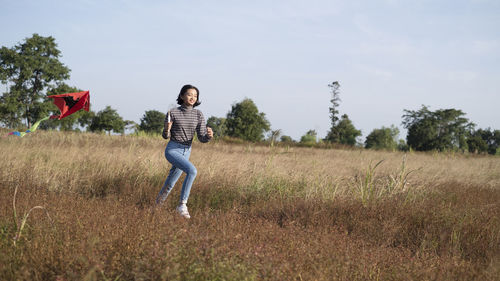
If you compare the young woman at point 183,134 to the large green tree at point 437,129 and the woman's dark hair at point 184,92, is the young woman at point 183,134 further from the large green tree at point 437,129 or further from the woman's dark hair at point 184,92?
the large green tree at point 437,129

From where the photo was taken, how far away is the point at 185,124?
4.55m

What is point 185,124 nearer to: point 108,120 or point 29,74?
point 29,74

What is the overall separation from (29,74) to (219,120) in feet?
68.1

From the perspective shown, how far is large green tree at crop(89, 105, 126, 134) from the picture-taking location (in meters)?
52.3

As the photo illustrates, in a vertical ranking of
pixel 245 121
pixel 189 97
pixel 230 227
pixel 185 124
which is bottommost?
pixel 230 227

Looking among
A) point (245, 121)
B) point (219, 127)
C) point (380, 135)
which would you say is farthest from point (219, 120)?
point (380, 135)

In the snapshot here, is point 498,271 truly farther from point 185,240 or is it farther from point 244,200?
point 244,200

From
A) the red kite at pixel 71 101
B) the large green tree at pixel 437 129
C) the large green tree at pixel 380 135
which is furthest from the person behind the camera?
the large green tree at pixel 380 135

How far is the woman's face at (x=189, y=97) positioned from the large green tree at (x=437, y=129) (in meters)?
51.7

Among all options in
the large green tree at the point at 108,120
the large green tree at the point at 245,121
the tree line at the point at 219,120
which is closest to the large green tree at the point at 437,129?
the tree line at the point at 219,120

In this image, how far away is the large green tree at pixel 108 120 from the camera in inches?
2061

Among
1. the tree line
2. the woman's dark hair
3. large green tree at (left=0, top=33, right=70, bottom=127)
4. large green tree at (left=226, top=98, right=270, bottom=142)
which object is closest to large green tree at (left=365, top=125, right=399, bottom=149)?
the tree line

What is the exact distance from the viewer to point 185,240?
2660 millimetres

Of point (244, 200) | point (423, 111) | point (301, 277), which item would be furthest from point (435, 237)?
point (423, 111)
